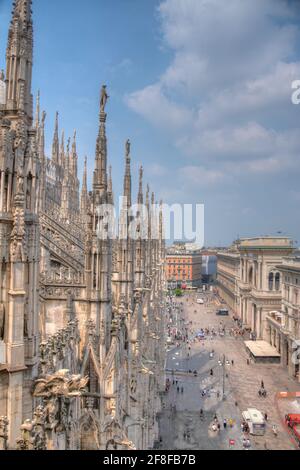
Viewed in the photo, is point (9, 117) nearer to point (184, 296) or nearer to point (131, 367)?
point (131, 367)

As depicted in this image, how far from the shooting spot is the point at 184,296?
146625 millimetres

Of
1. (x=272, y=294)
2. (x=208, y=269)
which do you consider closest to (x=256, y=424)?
(x=272, y=294)

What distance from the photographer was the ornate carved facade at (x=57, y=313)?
Result: 8.10 meters

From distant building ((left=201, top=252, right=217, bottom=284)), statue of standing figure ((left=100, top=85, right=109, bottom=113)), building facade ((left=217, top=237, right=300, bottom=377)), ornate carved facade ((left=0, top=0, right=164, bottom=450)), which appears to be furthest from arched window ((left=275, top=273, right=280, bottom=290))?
distant building ((left=201, top=252, right=217, bottom=284))

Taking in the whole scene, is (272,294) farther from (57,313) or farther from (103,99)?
(103,99)

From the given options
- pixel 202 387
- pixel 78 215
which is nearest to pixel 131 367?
pixel 202 387

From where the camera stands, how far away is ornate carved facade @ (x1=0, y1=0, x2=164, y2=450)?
26.6ft

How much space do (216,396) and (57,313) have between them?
31062mm

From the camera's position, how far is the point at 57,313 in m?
20.3

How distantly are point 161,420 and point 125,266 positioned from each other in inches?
782

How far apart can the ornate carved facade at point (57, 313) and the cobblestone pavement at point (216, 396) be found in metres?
4.59

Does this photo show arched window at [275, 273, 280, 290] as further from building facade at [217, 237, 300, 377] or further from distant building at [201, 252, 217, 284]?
distant building at [201, 252, 217, 284]

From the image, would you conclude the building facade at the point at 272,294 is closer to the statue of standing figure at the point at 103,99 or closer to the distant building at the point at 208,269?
the statue of standing figure at the point at 103,99

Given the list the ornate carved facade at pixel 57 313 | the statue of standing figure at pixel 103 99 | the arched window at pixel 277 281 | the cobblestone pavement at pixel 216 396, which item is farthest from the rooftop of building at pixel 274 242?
the statue of standing figure at pixel 103 99
